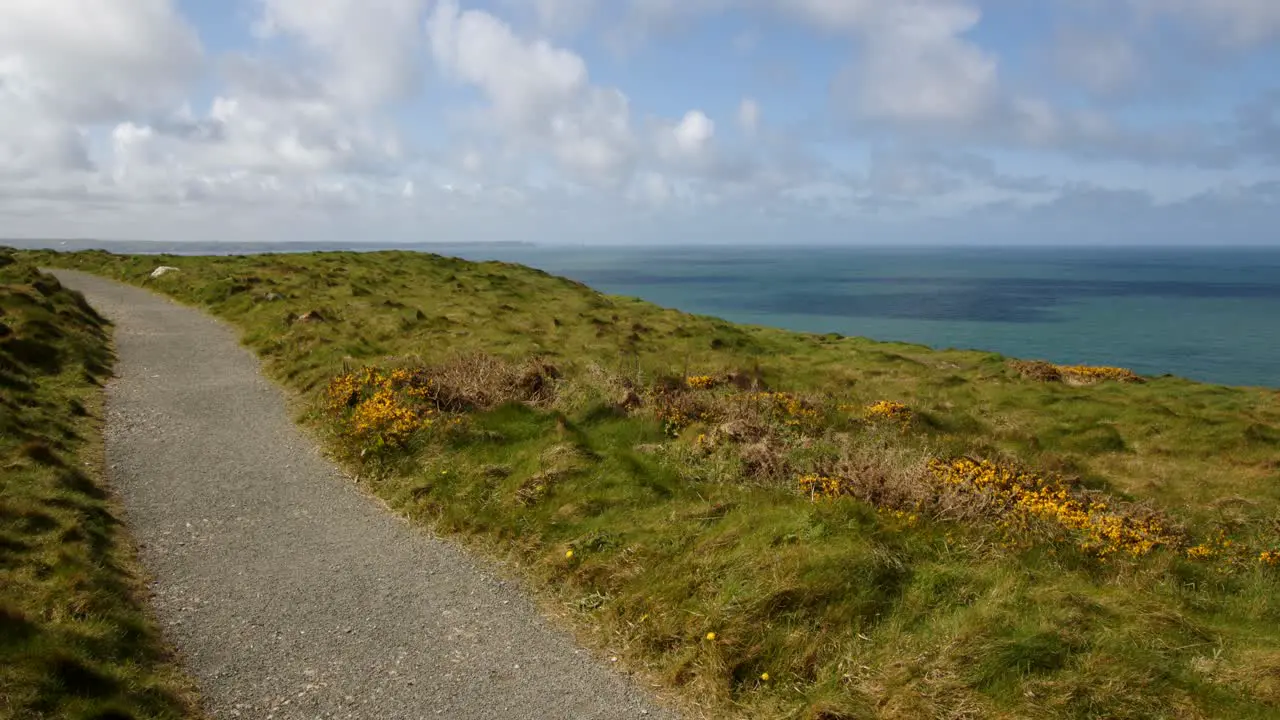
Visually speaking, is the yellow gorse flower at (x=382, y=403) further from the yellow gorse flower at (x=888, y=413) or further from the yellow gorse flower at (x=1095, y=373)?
the yellow gorse flower at (x=1095, y=373)

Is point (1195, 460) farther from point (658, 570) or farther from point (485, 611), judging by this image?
point (485, 611)

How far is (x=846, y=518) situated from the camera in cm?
1146

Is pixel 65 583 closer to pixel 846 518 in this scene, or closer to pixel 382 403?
pixel 382 403

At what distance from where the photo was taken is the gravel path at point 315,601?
28.4 ft

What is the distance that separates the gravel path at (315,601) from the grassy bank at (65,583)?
1.41 ft

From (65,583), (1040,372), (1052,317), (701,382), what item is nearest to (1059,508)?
(701,382)

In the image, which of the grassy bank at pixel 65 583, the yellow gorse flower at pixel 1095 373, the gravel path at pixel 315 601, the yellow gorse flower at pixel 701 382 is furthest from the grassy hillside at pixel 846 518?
the yellow gorse flower at pixel 1095 373

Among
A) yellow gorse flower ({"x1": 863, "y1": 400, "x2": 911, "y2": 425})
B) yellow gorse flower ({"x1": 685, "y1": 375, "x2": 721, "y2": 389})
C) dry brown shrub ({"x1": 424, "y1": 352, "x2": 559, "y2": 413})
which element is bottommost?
yellow gorse flower ({"x1": 863, "y1": 400, "x2": 911, "y2": 425})

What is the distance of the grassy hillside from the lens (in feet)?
27.8

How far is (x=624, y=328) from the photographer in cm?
3991

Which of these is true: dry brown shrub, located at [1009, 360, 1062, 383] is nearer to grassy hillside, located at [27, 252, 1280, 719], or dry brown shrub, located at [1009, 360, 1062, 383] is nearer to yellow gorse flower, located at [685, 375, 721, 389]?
grassy hillside, located at [27, 252, 1280, 719]

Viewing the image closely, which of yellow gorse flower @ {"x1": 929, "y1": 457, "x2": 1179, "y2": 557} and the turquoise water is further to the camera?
the turquoise water

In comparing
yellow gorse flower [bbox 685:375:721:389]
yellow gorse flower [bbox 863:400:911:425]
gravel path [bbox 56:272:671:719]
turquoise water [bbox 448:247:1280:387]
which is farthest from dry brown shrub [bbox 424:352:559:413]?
turquoise water [bbox 448:247:1280:387]

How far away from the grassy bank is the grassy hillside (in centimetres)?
482
